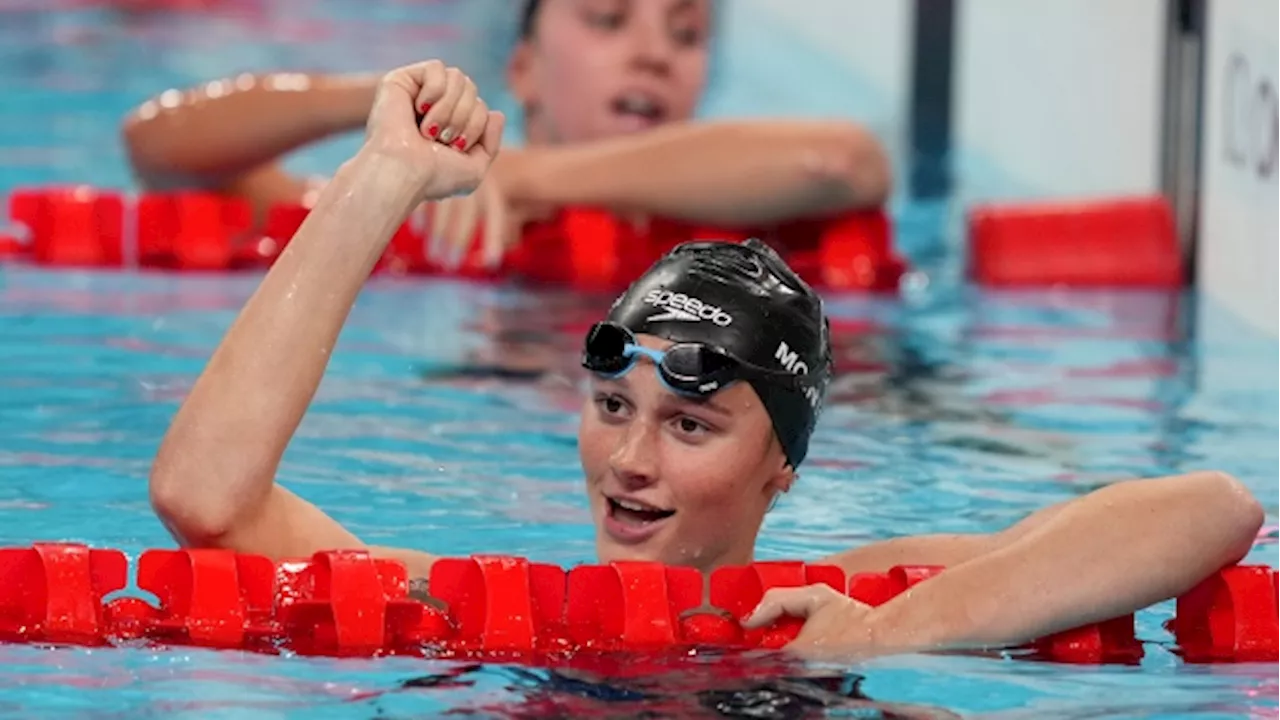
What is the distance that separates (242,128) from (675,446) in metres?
3.57

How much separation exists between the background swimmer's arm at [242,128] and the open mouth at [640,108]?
2.30 feet

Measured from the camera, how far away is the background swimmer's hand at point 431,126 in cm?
310

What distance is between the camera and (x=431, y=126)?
10.2ft

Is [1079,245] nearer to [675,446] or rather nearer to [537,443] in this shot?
[537,443]

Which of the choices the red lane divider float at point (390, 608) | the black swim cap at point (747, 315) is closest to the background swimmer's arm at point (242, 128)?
the black swim cap at point (747, 315)

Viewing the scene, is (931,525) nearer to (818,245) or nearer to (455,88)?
(455,88)

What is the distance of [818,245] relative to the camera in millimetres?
6602

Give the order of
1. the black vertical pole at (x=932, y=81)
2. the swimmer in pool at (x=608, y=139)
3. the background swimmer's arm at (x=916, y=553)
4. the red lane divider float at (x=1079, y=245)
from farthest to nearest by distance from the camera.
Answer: the black vertical pole at (x=932, y=81), the red lane divider float at (x=1079, y=245), the swimmer in pool at (x=608, y=139), the background swimmer's arm at (x=916, y=553)

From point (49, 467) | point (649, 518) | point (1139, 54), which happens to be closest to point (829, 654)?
point (649, 518)

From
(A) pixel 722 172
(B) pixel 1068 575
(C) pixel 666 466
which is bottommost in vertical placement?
(B) pixel 1068 575

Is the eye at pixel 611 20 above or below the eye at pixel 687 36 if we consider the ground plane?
above

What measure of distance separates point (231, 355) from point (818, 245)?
3.71 metres

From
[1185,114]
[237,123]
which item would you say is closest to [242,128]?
[237,123]

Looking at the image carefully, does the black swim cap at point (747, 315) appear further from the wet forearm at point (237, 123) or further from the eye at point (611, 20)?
the eye at point (611, 20)
